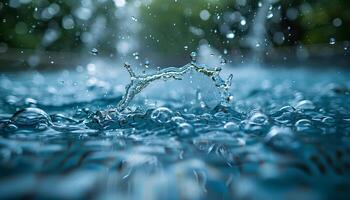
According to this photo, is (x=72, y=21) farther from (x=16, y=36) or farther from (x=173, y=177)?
(x=173, y=177)

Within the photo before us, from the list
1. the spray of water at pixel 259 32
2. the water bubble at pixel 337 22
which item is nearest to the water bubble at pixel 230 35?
the spray of water at pixel 259 32

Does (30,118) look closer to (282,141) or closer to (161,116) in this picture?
(161,116)

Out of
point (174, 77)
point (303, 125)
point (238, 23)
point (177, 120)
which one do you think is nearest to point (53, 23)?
point (238, 23)

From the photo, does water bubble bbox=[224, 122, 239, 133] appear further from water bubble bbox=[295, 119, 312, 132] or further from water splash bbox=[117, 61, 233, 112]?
water splash bbox=[117, 61, 233, 112]

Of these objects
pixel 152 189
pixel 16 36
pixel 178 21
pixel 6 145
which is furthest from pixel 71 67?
pixel 152 189

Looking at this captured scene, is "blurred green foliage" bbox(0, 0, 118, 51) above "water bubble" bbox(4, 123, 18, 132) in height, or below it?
above

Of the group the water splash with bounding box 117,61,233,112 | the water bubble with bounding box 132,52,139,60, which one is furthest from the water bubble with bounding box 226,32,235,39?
the water splash with bounding box 117,61,233,112
